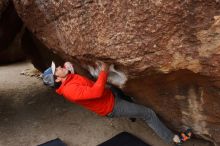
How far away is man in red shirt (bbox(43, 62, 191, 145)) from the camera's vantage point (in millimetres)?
4004

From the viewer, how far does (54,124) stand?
5863 mm

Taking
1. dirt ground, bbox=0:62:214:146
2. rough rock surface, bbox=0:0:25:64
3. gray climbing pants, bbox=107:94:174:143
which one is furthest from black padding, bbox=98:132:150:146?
rough rock surface, bbox=0:0:25:64

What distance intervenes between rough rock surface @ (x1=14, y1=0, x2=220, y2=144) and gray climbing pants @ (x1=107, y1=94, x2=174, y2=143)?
9.0 inches

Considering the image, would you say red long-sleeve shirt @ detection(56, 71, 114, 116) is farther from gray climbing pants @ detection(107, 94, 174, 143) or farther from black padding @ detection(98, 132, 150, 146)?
black padding @ detection(98, 132, 150, 146)

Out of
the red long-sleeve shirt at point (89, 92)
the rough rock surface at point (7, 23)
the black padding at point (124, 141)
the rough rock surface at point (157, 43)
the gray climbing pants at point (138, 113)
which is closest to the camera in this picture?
the rough rock surface at point (157, 43)

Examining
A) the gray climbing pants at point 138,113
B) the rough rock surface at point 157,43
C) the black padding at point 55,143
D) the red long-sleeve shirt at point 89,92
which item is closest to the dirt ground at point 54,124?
the black padding at point 55,143

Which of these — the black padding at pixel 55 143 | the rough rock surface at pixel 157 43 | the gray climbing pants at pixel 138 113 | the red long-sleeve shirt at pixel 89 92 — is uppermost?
the rough rock surface at pixel 157 43

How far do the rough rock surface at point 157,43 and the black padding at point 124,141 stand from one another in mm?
947

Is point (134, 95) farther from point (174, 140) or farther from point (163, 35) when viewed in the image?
→ point (163, 35)

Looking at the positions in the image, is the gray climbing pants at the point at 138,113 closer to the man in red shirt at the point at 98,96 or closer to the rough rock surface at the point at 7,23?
the man in red shirt at the point at 98,96

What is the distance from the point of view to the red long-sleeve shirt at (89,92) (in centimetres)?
397

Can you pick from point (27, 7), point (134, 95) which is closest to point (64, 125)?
point (134, 95)

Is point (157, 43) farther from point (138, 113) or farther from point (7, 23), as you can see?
point (7, 23)

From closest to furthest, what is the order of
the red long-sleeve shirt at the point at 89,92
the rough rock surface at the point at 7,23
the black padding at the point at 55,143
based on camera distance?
1. the red long-sleeve shirt at the point at 89,92
2. the black padding at the point at 55,143
3. the rough rock surface at the point at 7,23
